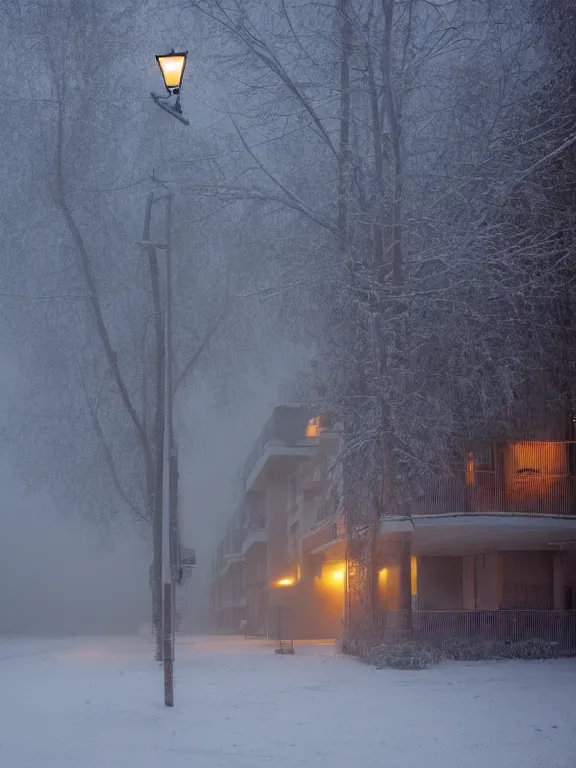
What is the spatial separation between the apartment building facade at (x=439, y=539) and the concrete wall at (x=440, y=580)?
33 millimetres

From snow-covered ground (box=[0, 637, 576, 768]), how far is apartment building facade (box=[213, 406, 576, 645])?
13.2 feet

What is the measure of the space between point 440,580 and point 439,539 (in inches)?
257

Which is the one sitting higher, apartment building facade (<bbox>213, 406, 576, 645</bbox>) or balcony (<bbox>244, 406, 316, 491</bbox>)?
balcony (<bbox>244, 406, 316, 491</bbox>)

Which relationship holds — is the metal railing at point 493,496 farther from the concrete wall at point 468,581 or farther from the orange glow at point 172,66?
the orange glow at point 172,66

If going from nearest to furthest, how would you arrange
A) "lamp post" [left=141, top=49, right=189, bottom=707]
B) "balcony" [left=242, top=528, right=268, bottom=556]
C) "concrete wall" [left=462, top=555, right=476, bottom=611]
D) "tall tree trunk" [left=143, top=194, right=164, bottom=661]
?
1. "lamp post" [left=141, top=49, right=189, bottom=707]
2. "tall tree trunk" [left=143, top=194, right=164, bottom=661]
3. "concrete wall" [left=462, top=555, right=476, bottom=611]
4. "balcony" [left=242, top=528, right=268, bottom=556]

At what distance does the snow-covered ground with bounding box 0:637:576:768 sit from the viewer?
1208 centimetres

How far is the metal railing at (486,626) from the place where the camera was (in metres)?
25.7

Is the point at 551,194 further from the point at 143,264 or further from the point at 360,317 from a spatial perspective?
the point at 143,264

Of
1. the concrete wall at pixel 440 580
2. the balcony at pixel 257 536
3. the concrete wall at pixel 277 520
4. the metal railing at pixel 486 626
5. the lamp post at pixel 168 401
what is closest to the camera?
the lamp post at pixel 168 401

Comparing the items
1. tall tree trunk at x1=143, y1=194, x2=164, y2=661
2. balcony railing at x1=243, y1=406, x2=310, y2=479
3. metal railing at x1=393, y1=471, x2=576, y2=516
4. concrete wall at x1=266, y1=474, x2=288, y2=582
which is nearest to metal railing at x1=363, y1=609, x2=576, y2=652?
metal railing at x1=393, y1=471, x2=576, y2=516

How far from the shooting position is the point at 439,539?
3033cm

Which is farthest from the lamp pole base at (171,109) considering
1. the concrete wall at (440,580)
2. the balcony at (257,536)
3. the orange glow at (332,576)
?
the balcony at (257,536)

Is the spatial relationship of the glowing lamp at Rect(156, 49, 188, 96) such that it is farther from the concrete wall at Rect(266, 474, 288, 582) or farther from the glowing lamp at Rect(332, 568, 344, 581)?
the concrete wall at Rect(266, 474, 288, 582)

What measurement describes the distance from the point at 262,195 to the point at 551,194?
21.2 feet
